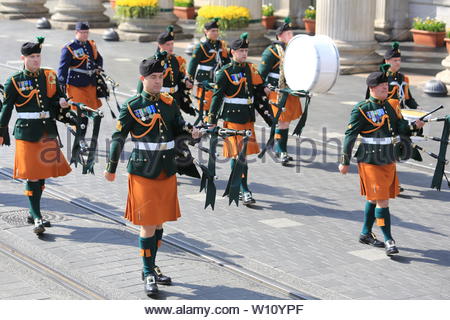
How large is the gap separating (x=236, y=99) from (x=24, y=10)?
25.2m

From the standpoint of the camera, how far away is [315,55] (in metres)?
13.7

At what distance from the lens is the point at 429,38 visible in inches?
1024

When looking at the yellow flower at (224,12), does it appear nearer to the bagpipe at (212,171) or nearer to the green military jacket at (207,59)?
the green military jacket at (207,59)

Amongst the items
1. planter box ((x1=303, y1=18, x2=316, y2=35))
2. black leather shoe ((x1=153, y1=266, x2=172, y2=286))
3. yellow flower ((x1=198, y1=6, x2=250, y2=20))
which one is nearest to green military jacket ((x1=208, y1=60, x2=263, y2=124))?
black leather shoe ((x1=153, y1=266, x2=172, y2=286))

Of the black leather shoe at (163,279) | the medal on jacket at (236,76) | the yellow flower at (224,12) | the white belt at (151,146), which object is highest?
the yellow flower at (224,12)

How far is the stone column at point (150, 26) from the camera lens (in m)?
28.0

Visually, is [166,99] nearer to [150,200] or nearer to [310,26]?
[150,200]

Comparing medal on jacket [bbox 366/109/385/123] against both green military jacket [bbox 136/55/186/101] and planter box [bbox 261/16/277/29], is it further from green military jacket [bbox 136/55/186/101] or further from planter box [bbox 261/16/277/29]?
planter box [bbox 261/16/277/29]

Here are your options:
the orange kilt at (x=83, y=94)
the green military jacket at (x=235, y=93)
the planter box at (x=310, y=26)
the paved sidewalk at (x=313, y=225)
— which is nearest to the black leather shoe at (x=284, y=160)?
the paved sidewalk at (x=313, y=225)

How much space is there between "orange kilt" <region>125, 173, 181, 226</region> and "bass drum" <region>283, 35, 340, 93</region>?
5339 millimetres

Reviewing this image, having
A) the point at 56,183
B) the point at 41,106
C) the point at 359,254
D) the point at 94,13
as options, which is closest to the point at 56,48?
the point at 94,13

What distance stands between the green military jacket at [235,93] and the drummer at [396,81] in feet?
5.53

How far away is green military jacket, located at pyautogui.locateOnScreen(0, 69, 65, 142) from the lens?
32.1 feet

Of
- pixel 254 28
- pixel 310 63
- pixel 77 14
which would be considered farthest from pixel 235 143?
pixel 77 14
